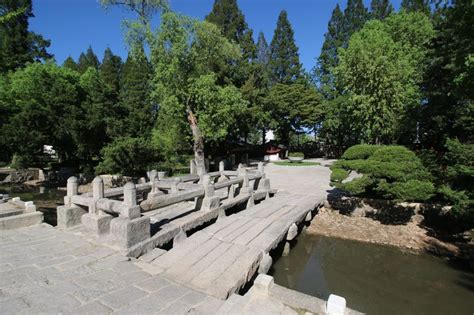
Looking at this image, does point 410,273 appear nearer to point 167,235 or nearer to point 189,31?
point 167,235

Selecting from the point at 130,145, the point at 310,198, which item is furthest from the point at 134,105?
the point at 310,198

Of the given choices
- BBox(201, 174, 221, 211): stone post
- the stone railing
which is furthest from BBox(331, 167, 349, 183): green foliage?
BBox(201, 174, 221, 211): stone post

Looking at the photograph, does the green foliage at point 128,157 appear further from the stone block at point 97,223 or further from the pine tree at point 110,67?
the pine tree at point 110,67

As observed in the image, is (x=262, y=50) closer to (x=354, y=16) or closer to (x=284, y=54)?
(x=284, y=54)

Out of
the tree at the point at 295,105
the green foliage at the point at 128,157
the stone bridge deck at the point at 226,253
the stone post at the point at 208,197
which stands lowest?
the stone bridge deck at the point at 226,253

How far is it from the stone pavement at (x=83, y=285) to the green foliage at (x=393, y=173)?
22.2 feet

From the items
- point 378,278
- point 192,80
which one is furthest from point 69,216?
point 192,80

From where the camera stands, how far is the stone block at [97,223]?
518 cm

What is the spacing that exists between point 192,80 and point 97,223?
11344mm

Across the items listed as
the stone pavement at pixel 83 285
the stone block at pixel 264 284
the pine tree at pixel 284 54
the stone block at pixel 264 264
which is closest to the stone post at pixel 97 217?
the stone pavement at pixel 83 285

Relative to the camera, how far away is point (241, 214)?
7.46 meters

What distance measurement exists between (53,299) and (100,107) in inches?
654

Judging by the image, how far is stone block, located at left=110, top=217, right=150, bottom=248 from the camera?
4500 millimetres

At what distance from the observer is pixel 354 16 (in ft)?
102
